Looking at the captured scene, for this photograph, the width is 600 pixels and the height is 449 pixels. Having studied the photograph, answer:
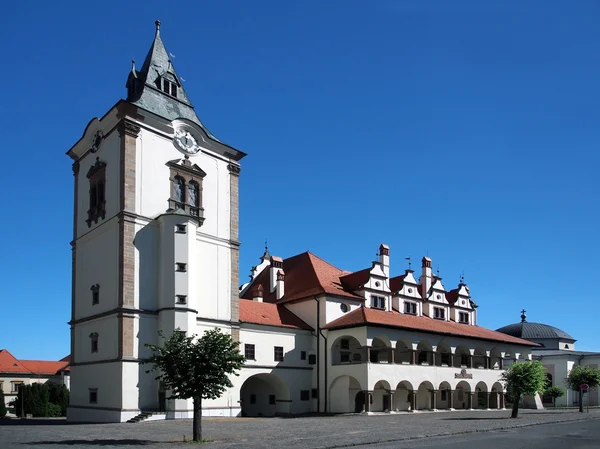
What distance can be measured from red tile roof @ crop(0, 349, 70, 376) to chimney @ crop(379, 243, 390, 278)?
155 feet

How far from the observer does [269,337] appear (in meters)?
47.5

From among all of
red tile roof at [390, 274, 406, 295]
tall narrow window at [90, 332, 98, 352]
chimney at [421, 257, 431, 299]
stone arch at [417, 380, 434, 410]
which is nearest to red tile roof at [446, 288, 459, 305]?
chimney at [421, 257, 431, 299]

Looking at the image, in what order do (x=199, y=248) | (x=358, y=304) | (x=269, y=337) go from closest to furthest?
(x=199, y=248), (x=269, y=337), (x=358, y=304)

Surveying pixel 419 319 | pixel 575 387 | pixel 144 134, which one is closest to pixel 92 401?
pixel 144 134

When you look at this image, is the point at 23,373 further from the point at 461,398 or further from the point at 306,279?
the point at 461,398

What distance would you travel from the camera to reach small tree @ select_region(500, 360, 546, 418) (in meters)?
43.2

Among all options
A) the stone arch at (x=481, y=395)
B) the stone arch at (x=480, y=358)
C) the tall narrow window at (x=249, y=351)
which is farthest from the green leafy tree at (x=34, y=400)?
the stone arch at (x=480, y=358)

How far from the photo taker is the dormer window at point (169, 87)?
46.4m

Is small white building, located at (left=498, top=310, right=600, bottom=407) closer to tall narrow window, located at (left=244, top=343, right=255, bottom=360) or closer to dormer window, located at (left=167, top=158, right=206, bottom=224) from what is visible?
tall narrow window, located at (left=244, top=343, right=255, bottom=360)

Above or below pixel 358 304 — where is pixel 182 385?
below

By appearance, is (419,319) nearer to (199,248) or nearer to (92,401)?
(199,248)

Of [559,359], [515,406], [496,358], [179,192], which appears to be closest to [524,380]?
[515,406]

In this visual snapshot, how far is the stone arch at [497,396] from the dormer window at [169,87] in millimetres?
37707

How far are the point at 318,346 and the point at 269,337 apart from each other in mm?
4535
